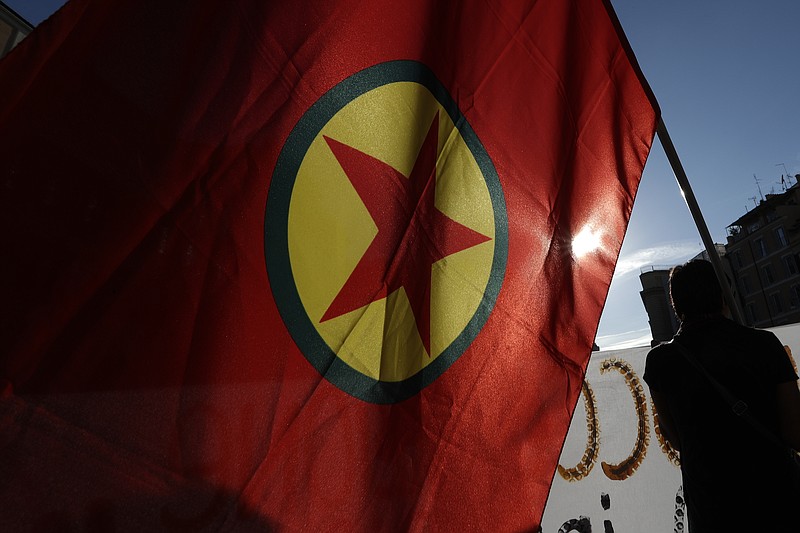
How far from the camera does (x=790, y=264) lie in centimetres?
4084

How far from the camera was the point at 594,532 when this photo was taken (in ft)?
13.3

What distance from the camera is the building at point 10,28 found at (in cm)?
530

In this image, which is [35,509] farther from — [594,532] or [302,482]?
[594,532]

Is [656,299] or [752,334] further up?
[656,299]

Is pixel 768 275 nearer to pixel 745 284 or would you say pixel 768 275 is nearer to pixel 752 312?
pixel 745 284

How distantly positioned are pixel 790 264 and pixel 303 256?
1957 inches

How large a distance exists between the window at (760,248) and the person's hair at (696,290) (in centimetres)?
5040

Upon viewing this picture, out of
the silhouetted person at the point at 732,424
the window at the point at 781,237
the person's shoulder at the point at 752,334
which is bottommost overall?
the silhouetted person at the point at 732,424

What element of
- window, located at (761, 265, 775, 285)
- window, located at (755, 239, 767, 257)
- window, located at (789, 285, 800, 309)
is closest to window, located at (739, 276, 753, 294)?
window, located at (761, 265, 775, 285)

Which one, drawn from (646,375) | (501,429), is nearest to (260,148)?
(501,429)

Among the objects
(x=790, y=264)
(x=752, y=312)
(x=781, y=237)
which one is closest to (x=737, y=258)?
(x=752, y=312)

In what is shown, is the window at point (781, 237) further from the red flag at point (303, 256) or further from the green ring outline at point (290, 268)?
the green ring outline at point (290, 268)

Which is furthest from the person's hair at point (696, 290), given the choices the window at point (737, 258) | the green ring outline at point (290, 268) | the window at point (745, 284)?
the window at point (737, 258)

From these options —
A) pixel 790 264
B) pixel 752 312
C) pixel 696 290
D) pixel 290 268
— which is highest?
pixel 790 264
